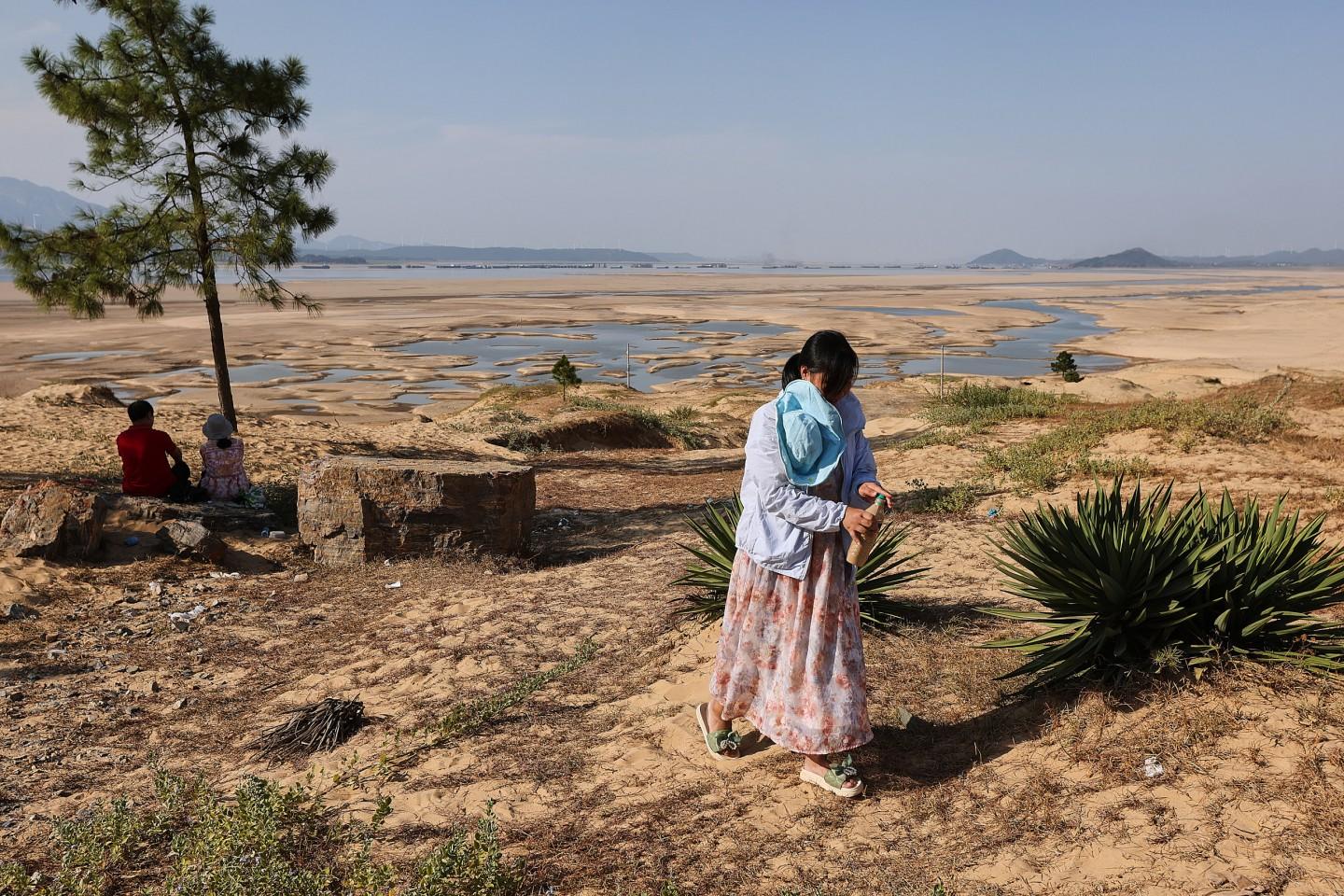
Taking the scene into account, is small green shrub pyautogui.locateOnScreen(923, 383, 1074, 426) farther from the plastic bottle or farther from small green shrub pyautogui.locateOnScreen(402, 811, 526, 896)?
small green shrub pyautogui.locateOnScreen(402, 811, 526, 896)

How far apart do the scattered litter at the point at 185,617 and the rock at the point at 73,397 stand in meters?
11.3

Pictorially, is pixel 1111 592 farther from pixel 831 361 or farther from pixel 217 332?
pixel 217 332

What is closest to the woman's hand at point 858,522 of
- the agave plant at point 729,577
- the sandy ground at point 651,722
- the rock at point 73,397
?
the sandy ground at point 651,722

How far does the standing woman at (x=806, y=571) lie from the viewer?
10.7 feet

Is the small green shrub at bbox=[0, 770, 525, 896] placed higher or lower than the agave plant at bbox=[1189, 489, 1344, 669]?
lower

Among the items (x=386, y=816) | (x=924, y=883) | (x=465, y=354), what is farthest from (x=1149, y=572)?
(x=465, y=354)

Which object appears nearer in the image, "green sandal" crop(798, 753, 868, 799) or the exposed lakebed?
"green sandal" crop(798, 753, 868, 799)

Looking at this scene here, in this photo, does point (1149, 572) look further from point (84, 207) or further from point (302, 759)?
point (84, 207)

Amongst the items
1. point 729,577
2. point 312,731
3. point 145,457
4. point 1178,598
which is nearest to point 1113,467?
point 1178,598

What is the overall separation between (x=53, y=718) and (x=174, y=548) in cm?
269

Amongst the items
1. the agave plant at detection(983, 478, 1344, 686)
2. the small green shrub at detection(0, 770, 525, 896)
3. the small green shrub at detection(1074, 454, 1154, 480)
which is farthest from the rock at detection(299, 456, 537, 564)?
the small green shrub at detection(1074, 454, 1154, 480)

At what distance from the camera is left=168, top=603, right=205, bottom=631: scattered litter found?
6.20m

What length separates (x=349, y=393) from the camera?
24156 millimetres

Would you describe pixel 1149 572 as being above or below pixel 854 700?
above
